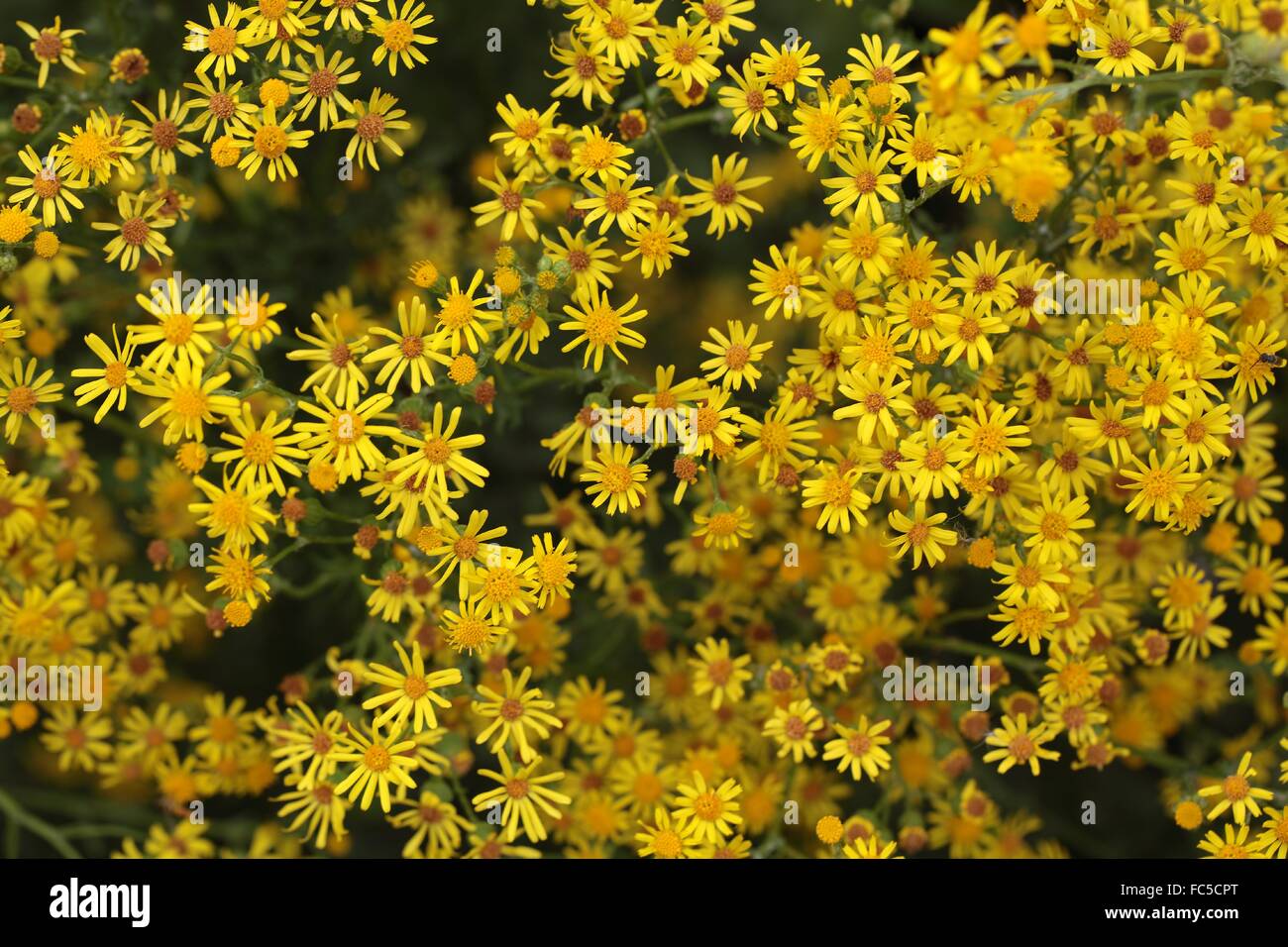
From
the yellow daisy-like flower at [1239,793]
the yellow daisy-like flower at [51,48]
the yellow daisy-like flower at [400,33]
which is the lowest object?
the yellow daisy-like flower at [1239,793]

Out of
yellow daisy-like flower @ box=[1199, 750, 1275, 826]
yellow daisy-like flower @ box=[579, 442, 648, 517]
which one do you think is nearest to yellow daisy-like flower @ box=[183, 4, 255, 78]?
yellow daisy-like flower @ box=[579, 442, 648, 517]

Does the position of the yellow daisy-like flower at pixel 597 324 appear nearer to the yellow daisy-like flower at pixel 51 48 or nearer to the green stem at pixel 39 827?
the yellow daisy-like flower at pixel 51 48

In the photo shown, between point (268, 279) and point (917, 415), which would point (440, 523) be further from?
point (268, 279)

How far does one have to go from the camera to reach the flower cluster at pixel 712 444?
448 cm

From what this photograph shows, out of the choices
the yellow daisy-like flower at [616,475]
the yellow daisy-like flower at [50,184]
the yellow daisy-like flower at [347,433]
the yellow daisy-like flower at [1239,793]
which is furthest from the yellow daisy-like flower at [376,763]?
the yellow daisy-like flower at [1239,793]

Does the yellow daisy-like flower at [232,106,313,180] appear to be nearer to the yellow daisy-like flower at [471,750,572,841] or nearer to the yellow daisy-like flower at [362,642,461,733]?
the yellow daisy-like flower at [362,642,461,733]

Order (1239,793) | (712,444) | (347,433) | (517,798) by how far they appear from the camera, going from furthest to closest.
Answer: (517,798) < (1239,793) < (712,444) < (347,433)

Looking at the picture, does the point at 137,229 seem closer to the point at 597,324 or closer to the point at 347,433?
the point at 347,433

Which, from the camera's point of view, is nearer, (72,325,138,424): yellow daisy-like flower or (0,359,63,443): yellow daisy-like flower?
(72,325,138,424): yellow daisy-like flower

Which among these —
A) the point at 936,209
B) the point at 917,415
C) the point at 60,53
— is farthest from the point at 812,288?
the point at 60,53

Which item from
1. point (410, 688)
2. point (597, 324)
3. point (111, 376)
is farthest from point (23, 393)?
point (597, 324)

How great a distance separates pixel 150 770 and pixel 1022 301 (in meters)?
4.52

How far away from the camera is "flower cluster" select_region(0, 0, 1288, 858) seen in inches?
176

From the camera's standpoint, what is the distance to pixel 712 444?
459 cm
